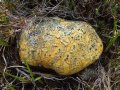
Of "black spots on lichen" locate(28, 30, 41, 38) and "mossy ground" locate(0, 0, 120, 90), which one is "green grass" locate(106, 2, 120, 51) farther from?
"black spots on lichen" locate(28, 30, 41, 38)

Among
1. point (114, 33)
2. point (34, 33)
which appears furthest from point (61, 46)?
point (114, 33)

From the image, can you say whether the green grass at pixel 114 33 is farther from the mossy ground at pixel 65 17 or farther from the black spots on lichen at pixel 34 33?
the black spots on lichen at pixel 34 33

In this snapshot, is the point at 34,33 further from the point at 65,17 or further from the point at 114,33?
the point at 114,33

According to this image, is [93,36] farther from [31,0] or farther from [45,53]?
[31,0]

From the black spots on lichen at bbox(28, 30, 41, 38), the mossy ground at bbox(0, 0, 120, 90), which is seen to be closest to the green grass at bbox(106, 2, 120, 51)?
the mossy ground at bbox(0, 0, 120, 90)

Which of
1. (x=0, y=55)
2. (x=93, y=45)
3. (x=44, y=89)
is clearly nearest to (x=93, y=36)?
(x=93, y=45)
